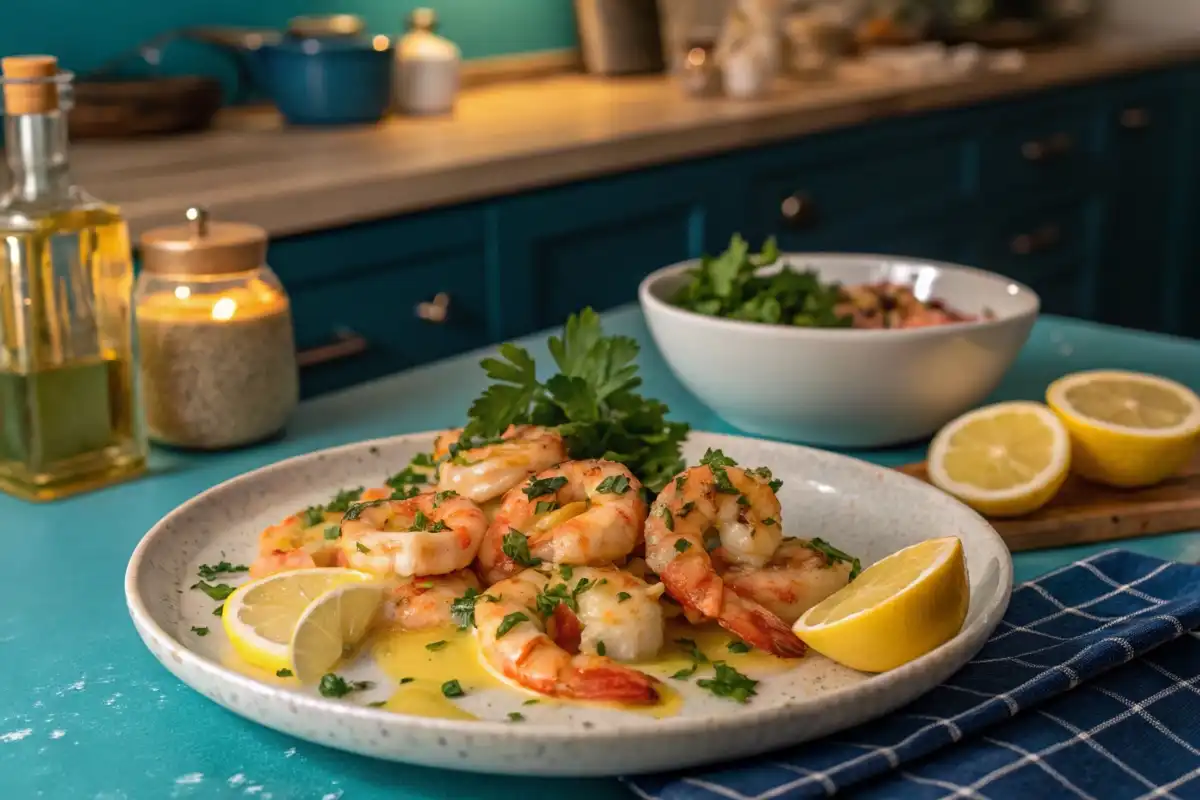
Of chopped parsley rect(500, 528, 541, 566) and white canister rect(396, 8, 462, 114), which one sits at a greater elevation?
white canister rect(396, 8, 462, 114)

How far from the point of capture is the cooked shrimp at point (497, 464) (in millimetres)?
966

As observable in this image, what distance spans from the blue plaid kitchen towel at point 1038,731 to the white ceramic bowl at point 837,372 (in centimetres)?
33

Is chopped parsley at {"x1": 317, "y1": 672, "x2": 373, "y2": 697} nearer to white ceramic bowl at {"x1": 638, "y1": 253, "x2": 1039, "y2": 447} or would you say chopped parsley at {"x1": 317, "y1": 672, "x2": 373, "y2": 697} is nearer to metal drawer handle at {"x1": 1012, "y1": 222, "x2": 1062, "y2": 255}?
white ceramic bowl at {"x1": 638, "y1": 253, "x2": 1039, "y2": 447}

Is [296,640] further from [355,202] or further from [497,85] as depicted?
[497,85]

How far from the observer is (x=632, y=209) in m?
2.64

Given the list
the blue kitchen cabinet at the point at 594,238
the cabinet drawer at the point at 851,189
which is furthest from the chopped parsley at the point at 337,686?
the cabinet drawer at the point at 851,189

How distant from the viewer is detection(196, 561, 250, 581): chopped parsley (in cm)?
97

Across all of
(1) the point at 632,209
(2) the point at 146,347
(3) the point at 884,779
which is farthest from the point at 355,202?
(3) the point at 884,779

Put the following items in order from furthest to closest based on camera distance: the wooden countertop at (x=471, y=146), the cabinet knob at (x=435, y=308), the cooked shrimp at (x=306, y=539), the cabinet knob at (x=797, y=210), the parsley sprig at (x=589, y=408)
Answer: the cabinet knob at (x=797, y=210)
the cabinet knob at (x=435, y=308)
the wooden countertop at (x=471, y=146)
the parsley sprig at (x=589, y=408)
the cooked shrimp at (x=306, y=539)

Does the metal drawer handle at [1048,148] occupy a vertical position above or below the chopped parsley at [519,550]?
above

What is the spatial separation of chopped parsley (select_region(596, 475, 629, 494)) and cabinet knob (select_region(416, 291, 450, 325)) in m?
1.43

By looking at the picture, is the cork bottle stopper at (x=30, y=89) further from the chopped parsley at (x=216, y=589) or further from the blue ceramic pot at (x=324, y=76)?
the blue ceramic pot at (x=324, y=76)

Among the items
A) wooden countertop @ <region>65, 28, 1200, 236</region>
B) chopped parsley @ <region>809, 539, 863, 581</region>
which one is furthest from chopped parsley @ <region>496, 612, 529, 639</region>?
wooden countertop @ <region>65, 28, 1200, 236</region>

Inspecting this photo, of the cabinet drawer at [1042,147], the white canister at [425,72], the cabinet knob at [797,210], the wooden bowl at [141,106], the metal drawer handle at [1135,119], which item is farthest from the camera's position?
the metal drawer handle at [1135,119]
